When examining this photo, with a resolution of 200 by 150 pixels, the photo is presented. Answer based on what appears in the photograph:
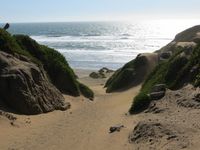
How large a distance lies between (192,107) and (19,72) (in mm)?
9179

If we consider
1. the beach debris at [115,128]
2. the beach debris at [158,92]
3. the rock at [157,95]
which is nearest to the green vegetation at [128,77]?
the beach debris at [158,92]

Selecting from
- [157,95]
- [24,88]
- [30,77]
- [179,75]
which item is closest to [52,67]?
[30,77]

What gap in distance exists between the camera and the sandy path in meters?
17.0

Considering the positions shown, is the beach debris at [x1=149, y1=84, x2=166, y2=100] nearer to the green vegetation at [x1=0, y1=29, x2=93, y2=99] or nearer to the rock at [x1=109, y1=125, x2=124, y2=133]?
the rock at [x1=109, y1=125, x2=124, y2=133]

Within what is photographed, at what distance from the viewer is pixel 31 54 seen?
29.0 meters

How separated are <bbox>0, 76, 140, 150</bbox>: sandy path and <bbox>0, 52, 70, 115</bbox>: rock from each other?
73cm

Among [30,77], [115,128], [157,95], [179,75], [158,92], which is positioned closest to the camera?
[115,128]

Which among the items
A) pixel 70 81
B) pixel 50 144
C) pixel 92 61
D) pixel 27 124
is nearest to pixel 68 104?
pixel 70 81

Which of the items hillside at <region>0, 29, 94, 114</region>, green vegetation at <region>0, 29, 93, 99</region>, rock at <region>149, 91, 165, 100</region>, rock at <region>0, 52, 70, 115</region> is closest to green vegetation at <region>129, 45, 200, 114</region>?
rock at <region>149, 91, 165, 100</region>

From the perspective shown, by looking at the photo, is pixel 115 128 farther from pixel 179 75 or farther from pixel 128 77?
pixel 128 77

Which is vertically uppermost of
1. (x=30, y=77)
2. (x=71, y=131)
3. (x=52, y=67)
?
(x=30, y=77)

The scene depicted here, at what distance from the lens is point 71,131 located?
19609 millimetres

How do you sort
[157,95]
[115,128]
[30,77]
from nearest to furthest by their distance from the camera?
[115,128] < [157,95] < [30,77]

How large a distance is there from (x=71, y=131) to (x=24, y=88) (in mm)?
4183
